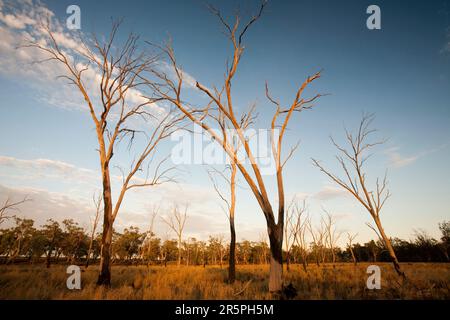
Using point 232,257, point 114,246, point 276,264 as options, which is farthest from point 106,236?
point 114,246

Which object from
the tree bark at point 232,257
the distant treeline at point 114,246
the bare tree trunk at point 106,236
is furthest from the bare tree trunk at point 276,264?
the distant treeline at point 114,246

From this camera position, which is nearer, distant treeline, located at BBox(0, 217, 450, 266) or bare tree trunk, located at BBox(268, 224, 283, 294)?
bare tree trunk, located at BBox(268, 224, 283, 294)

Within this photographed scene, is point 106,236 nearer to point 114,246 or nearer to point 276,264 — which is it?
point 276,264

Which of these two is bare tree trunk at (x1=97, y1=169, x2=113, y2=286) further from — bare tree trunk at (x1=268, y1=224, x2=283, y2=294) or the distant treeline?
the distant treeline

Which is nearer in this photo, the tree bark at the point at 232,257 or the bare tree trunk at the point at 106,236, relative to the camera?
the bare tree trunk at the point at 106,236

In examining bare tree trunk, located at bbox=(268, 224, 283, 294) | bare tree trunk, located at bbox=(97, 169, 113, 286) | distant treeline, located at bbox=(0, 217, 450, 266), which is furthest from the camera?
distant treeline, located at bbox=(0, 217, 450, 266)

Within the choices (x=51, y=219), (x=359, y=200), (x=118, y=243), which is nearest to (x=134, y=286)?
(x=359, y=200)

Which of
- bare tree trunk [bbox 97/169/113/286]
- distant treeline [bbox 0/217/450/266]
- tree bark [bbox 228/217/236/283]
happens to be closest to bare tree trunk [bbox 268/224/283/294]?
tree bark [bbox 228/217/236/283]

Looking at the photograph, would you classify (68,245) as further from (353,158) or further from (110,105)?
(353,158)

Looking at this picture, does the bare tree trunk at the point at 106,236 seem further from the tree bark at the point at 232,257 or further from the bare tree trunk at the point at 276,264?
the bare tree trunk at the point at 276,264
